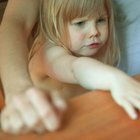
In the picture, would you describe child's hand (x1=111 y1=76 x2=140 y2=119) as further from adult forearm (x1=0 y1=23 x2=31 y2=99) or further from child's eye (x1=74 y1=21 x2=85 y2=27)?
child's eye (x1=74 y1=21 x2=85 y2=27)

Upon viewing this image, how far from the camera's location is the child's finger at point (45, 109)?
1.28 feet

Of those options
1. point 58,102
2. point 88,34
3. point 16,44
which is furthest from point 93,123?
point 88,34

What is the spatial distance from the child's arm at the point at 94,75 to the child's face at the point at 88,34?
7 centimetres

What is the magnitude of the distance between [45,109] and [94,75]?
25 cm

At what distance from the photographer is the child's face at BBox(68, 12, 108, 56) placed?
3.04ft

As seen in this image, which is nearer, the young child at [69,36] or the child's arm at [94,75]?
the child's arm at [94,75]

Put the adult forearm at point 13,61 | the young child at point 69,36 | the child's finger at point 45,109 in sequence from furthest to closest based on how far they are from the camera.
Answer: the young child at point 69,36
the adult forearm at point 13,61
the child's finger at point 45,109

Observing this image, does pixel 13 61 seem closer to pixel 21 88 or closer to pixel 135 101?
pixel 21 88

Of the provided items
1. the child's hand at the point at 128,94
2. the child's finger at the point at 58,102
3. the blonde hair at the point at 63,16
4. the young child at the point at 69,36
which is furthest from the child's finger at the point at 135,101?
the blonde hair at the point at 63,16

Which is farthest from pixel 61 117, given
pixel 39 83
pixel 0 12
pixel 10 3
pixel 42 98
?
pixel 0 12

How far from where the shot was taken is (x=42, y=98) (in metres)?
0.40

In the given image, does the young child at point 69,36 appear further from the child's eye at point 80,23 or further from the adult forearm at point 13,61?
the adult forearm at point 13,61

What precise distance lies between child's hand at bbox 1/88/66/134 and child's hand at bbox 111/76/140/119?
10cm

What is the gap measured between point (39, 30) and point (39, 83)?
17cm
